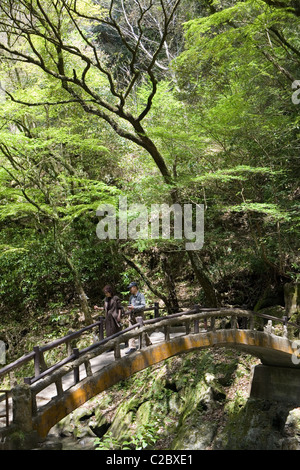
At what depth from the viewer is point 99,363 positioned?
313 inches

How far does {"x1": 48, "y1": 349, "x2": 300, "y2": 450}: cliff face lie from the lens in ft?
35.9

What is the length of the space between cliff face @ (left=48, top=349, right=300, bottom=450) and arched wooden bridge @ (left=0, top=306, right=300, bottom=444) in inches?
69.0

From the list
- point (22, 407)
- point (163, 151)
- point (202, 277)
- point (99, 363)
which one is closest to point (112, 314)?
point (99, 363)

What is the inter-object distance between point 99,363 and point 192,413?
16.2ft

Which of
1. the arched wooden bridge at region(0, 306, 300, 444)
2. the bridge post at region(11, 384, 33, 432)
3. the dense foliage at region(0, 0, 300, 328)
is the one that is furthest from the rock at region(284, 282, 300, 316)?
the bridge post at region(11, 384, 33, 432)

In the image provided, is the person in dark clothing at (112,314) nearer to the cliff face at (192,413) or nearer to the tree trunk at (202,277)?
the cliff face at (192,413)

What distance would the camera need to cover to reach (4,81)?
15.6 meters

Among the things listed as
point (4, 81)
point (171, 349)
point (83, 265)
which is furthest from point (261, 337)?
point (4, 81)

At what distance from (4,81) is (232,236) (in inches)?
429

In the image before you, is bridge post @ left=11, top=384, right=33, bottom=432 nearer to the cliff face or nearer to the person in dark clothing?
the person in dark clothing

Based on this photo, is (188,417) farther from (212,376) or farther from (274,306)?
(274,306)

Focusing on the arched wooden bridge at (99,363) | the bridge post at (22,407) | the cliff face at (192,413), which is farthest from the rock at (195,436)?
the bridge post at (22,407)

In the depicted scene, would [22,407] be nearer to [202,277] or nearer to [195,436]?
[195,436]

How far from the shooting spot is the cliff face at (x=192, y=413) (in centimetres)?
1093
